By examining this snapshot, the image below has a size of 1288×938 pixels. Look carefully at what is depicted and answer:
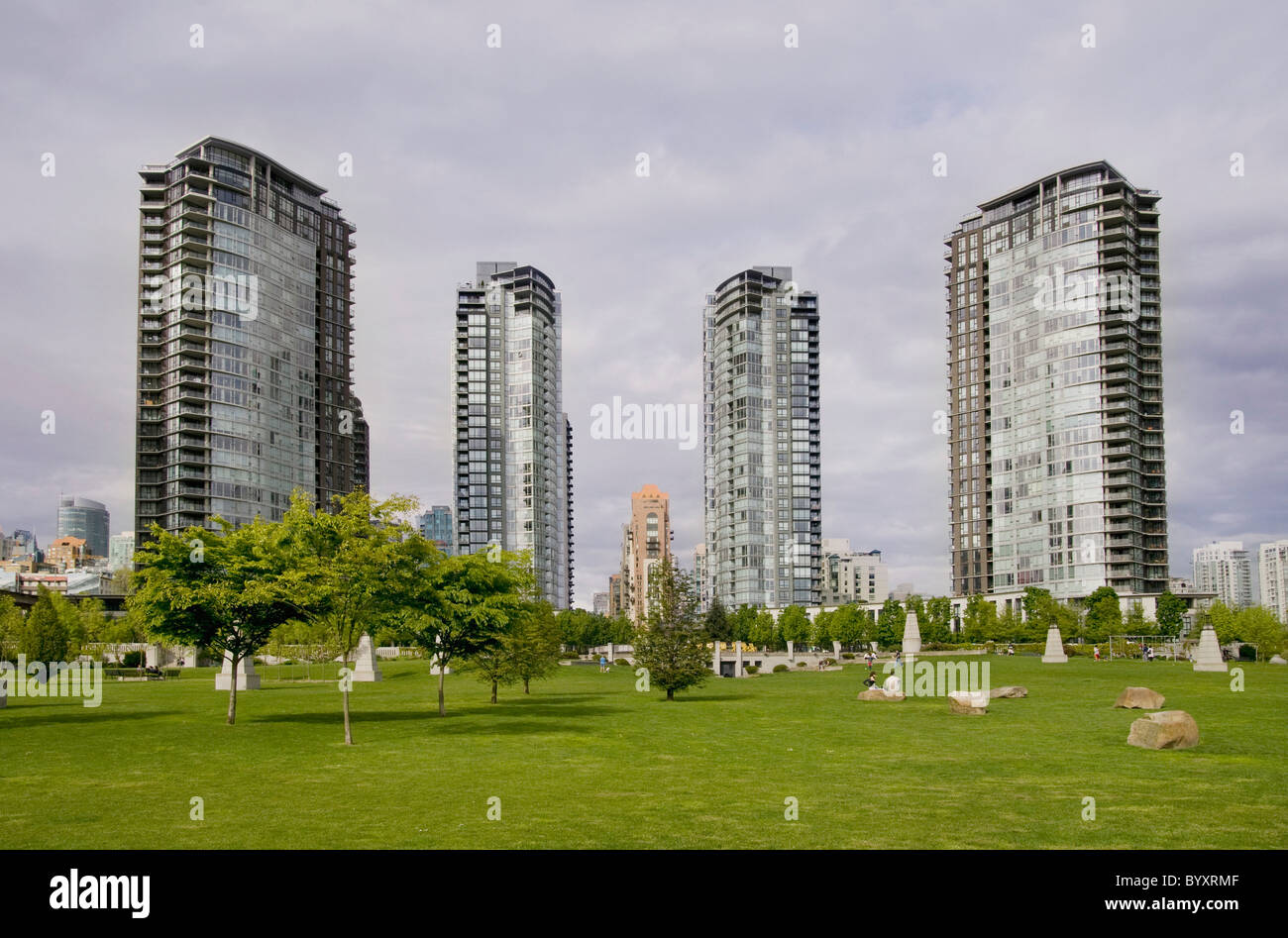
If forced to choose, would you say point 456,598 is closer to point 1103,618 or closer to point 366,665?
point 366,665

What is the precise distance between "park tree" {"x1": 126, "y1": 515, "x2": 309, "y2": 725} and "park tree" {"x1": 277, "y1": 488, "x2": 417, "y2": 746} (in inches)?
67.2

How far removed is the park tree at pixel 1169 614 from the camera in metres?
104

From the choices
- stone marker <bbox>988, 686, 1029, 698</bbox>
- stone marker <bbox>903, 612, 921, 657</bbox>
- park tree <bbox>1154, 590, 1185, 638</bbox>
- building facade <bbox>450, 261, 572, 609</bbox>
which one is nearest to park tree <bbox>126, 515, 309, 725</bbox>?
stone marker <bbox>988, 686, 1029, 698</bbox>

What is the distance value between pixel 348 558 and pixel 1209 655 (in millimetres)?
51960

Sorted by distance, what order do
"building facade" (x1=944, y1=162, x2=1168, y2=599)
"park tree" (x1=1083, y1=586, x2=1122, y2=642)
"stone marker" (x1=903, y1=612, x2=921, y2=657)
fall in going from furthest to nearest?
1. "building facade" (x1=944, y1=162, x2=1168, y2=599)
2. "park tree" (x1=1083, y1=586, x2=1122, y2=642)
3. "stone marker" (x1=903, y1=612, x2=921, y2=657)

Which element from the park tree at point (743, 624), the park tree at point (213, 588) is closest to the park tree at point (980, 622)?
the park tree at point (743, 624)

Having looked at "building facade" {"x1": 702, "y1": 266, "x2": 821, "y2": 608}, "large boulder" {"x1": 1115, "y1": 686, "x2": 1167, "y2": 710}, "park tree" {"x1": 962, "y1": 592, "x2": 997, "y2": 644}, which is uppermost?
"building facade" {"x1": 702, "y1": 266, "x2": 821, "y2": 608}

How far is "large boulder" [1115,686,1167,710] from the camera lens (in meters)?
35.5

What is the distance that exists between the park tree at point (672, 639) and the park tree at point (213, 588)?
1786cm

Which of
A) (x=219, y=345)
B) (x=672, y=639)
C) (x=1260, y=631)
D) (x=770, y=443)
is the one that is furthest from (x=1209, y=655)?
(x=770, y=443)

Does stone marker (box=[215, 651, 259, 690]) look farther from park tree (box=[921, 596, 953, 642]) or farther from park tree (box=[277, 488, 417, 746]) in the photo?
park tree (box=[921, 596, 953, 642])

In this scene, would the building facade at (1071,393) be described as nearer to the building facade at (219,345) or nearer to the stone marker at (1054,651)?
the stone marker at (1054,651)

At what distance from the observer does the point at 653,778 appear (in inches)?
861
